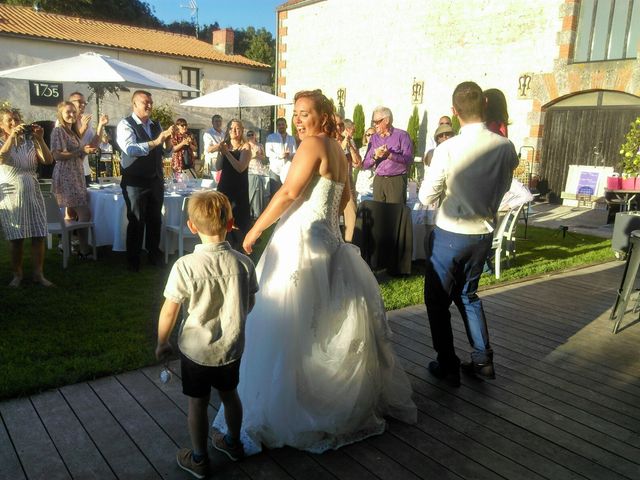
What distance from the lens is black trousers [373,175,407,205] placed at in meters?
6.56

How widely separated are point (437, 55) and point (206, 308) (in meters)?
16.3

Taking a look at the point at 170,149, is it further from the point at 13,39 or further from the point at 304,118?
the point at 13,39

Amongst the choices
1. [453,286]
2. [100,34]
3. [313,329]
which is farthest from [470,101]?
[100,34]

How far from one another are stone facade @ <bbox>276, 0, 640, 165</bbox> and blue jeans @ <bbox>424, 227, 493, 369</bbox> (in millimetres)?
11989

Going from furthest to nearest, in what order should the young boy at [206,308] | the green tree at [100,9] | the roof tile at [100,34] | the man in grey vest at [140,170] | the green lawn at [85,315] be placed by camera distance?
the green tree at [100,9] < the roof tile at [100,34] < the man in grey vest at [140,170] < the green lawn at [85,315] < the young boy at [206,308]

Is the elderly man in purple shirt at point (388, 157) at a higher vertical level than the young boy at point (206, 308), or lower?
higher

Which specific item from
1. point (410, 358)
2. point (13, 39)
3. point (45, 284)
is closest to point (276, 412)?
point (410, 358)

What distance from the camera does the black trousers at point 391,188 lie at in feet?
21.5

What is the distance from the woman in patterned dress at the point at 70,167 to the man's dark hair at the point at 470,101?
4.36 meters

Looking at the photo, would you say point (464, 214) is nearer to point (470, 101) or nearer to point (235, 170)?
point (470, 101)

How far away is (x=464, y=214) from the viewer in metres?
3.08

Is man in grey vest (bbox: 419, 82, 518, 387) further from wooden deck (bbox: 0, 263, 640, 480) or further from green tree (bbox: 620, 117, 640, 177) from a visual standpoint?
green tree (bbox: 620, 117, 640, 177)

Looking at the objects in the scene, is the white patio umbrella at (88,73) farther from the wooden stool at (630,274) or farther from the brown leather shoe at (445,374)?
the wooden stool at (630,274)

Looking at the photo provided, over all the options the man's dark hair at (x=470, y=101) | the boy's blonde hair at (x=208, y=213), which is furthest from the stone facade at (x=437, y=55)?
the boy's blonde hair at (x=208, y=213)
